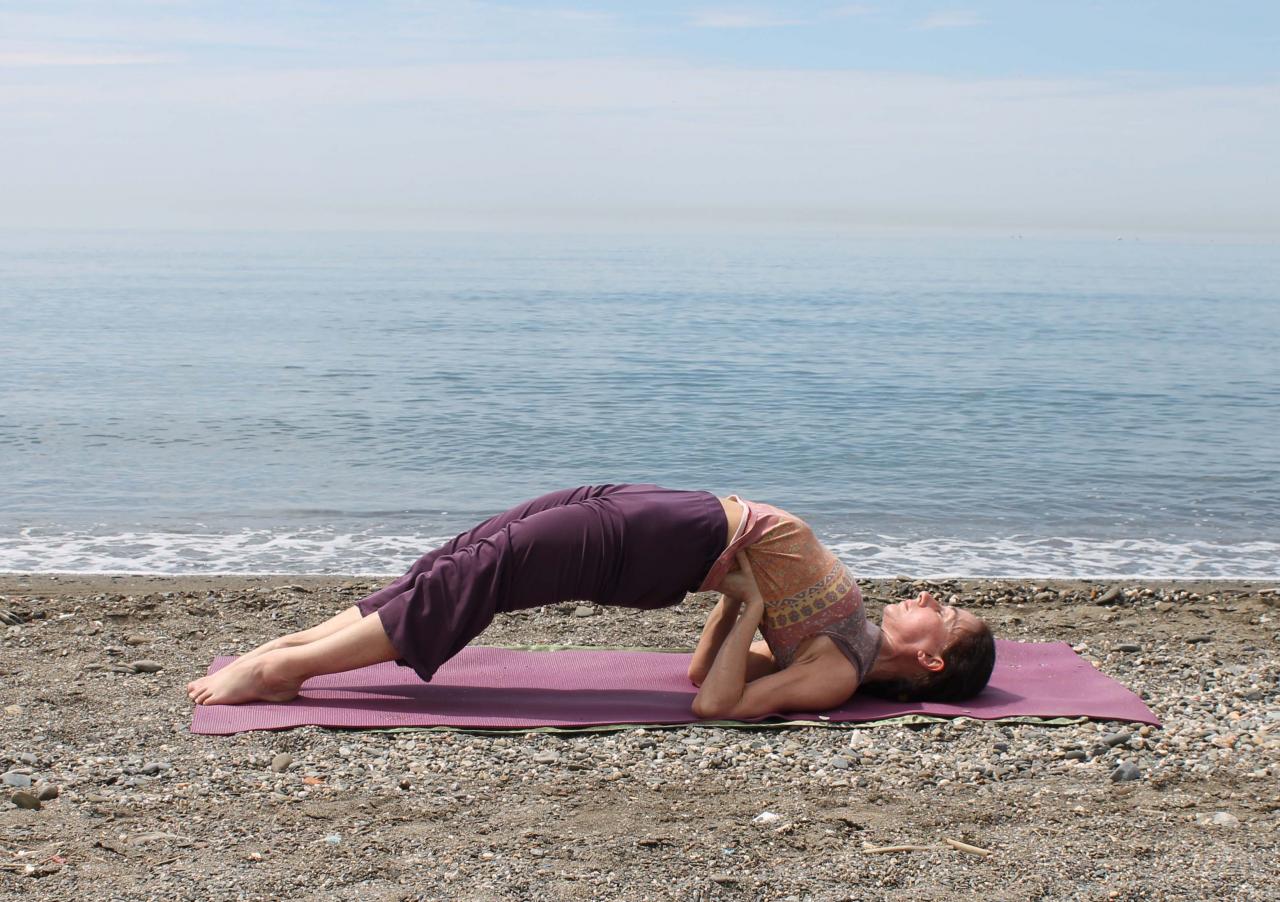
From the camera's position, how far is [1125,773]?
172 inches

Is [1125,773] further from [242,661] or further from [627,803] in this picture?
[242,661]

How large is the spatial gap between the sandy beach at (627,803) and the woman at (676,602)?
263 millimetres

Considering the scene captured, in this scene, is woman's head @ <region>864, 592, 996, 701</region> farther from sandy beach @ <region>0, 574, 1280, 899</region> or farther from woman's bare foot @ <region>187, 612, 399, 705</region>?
woman's bare foot @ <region>187, 612, 399, 705</region>

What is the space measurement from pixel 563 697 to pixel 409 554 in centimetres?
394

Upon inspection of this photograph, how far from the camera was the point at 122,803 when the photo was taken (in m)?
3.98

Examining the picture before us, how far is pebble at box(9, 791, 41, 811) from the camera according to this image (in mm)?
3928

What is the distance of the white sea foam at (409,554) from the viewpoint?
27.9 feet

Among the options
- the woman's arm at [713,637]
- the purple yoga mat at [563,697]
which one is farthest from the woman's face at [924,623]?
the woman's arm at [713,637]

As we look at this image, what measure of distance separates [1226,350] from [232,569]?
23150 mm

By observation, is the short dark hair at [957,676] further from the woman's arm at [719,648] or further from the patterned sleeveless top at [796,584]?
the woman's arm at [719,648]

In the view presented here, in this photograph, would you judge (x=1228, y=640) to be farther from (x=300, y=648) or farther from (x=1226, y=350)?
(x=1226, y=350)

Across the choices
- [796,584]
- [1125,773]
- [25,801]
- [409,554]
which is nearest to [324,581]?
[409,554]

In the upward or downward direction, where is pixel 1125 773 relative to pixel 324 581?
upward

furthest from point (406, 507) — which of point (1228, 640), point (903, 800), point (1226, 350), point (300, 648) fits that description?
point (1226, 350)
